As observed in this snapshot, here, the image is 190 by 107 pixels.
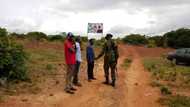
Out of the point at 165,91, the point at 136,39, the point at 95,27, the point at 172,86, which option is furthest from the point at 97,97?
the point at 136,39

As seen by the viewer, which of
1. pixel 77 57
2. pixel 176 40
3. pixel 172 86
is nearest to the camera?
pixel 77 57

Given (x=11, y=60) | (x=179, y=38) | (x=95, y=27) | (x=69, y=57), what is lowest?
(x=179, y=38)

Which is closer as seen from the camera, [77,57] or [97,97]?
[97,97]

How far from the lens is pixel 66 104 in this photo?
12.1 meters

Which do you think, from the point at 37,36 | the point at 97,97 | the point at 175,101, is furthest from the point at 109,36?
the point at 37,36

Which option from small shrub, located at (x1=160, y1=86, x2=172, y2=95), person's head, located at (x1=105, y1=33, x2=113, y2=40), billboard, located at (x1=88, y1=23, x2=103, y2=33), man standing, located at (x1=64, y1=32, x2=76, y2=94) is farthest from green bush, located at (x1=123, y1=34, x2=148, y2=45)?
man standing, located at (x1=64, y1=32, x2=76, y2=94)

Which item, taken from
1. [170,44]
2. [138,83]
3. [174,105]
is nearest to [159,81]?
[138,83]

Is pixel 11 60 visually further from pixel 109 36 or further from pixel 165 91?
pixel 165 91

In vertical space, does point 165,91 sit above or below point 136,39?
above

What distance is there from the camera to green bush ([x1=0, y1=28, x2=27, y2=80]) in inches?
577

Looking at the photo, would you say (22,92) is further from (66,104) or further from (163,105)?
(163,105)

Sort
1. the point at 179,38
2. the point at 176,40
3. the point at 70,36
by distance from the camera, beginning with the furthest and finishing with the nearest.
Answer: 1. the point at 176,40
2. the point at 179,38
3. the point at 70,36

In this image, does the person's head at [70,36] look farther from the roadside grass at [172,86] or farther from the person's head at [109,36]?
the roadside grass at [172,86]

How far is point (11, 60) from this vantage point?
48.5ft
